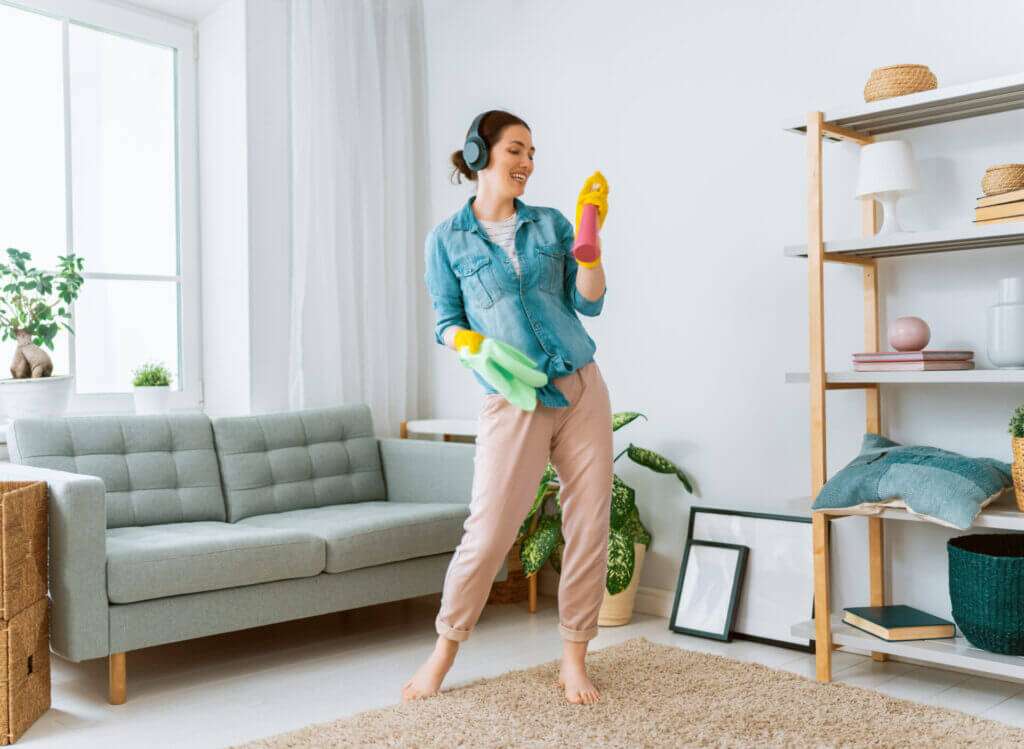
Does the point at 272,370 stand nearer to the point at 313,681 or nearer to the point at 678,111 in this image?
the point at 313,681

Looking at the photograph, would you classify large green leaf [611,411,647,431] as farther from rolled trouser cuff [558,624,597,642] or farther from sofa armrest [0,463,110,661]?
sofa armrest [0,463,110,661]

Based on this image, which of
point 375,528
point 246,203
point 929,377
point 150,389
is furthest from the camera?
point 246,203

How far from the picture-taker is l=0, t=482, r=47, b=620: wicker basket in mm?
2146

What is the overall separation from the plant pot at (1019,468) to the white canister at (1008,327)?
19cm

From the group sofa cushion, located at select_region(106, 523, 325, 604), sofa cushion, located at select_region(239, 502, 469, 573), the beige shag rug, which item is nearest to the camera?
the beige shag rug

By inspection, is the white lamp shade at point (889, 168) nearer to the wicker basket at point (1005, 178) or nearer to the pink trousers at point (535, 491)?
the wicker basket at point (1005, 178)

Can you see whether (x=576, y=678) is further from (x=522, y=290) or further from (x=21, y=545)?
(x=21, y=545)

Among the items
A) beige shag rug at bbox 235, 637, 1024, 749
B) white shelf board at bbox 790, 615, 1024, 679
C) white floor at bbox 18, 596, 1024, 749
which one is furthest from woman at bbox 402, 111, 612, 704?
white shelf board at bbox 790, 615, 1024, 679

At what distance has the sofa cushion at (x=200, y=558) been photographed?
2410 millimetres

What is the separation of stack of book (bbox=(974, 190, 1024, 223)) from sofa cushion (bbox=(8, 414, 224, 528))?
234cm

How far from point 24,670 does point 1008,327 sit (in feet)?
7.91

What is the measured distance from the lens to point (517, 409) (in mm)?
2271

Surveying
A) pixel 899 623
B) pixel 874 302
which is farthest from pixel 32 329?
pixel 899 623

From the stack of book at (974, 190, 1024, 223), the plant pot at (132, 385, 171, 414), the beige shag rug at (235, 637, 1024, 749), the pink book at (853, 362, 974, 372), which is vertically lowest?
the beige shag rug at (235, 637, 1024, 749)
